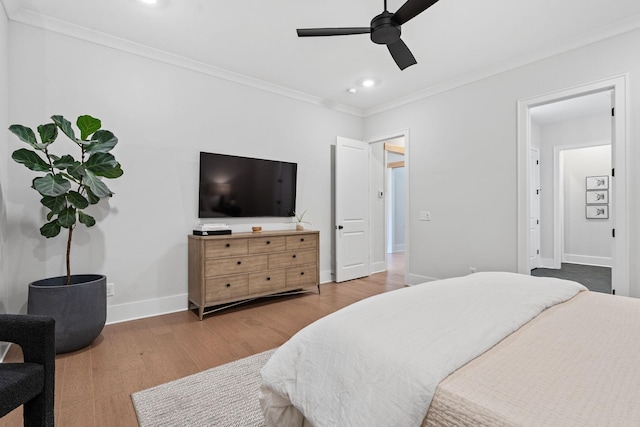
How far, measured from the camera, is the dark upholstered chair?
1239 mm

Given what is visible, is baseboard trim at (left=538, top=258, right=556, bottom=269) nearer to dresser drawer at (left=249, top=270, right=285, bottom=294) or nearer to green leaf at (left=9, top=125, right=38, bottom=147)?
dresser drawer at (left=249, top=270, right=285, bottom=294)

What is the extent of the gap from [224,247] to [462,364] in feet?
8.95

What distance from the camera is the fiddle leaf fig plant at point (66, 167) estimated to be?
2248 mm

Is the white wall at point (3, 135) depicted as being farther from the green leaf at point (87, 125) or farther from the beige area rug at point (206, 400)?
the beige area rug at point (206, 400)

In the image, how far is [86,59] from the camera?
2.89 m

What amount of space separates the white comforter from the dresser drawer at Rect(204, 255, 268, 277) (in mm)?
2125

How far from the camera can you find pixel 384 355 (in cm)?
98

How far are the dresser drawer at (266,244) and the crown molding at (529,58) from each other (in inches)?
106

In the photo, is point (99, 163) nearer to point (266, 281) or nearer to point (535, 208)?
point (266, 281)

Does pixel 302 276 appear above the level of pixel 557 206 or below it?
below

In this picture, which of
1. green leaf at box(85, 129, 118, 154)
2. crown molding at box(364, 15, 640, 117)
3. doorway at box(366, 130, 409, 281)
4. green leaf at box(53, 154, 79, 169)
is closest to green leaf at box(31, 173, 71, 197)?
green leaf at box(53, 154, 79, 169)

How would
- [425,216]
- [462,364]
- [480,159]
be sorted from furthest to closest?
[425,216] < [480,159] < [462,364]

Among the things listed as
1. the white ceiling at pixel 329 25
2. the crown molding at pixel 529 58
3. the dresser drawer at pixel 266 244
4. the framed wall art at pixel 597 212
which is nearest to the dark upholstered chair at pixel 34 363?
the dresser drawer at pixel 266 244

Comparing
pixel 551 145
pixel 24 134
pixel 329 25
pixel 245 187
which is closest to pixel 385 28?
pixel 329 25
